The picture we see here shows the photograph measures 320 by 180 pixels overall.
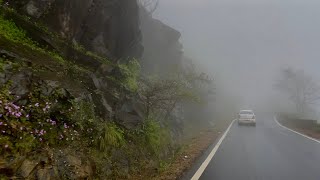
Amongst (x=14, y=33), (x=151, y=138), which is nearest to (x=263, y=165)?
(x=151, y=138)

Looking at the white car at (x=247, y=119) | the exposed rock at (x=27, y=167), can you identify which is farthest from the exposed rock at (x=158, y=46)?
the exposed rock at (x=27, y=167)

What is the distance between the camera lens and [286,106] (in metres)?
111

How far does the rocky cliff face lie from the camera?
12037 mm

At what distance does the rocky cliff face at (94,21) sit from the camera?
39.5 feet

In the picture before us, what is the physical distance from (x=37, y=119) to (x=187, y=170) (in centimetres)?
516

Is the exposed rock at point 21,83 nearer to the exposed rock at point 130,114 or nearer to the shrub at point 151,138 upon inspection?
the exposed rock at point 130,114

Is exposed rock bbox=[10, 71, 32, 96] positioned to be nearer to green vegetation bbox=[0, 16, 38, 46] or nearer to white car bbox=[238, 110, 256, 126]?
green vegetation bbox=[0, 16, 38, 46]

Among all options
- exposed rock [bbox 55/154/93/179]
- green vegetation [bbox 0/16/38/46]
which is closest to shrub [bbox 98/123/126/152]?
exposed rock [bbox 55/154/93/179]

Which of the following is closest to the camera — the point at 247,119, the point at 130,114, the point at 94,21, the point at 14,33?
the point at 14,33

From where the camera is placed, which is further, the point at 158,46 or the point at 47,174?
the point at 158,46

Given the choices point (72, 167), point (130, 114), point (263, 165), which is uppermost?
point (130, 114)

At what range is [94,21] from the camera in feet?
47.9

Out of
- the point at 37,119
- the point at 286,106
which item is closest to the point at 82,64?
the point at 37,119

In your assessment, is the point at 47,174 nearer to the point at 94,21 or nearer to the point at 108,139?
the point at 108,139
